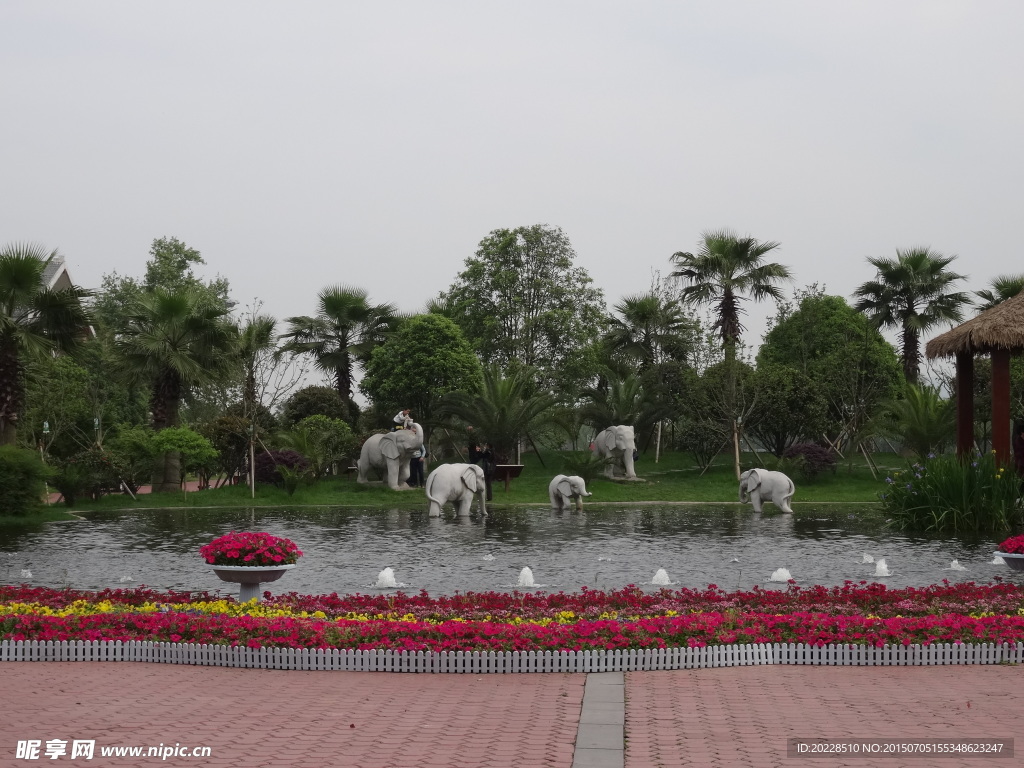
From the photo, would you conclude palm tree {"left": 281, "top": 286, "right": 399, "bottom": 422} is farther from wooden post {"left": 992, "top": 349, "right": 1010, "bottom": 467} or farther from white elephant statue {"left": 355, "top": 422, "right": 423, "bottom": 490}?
wooden post {"left": 992, "top": 349, "right": 1010, "bottom": 467}

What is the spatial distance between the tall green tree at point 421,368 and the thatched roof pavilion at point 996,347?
19.7 meters

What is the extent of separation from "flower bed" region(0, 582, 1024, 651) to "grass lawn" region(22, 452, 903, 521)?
16.0 m

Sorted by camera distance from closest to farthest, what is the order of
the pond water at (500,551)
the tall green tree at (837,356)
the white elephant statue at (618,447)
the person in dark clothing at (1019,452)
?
the pond water at (500,551)
the person in dark clothing at (1019,452)
the white elephant statue at (618,447)
the tall green tree at (837,356)

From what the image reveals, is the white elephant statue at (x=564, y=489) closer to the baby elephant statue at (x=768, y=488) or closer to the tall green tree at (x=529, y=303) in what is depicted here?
the baby elephant statue at (x=768, y=488)

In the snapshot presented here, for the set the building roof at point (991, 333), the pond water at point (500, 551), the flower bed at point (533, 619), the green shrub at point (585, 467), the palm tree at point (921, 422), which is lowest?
the pond water at point (500, 551)

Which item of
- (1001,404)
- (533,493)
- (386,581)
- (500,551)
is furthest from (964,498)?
(533,493)

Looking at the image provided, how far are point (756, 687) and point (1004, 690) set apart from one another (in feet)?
5.83

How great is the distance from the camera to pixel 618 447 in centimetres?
3522

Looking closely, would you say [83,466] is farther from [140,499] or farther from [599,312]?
[599,312]

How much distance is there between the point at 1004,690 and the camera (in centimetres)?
822

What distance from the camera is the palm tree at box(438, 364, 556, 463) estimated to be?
3569cm

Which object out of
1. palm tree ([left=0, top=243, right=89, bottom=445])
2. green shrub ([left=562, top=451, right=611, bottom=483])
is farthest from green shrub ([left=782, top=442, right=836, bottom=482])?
palm tree ([left=0, top=243, right=89, bottom=445])

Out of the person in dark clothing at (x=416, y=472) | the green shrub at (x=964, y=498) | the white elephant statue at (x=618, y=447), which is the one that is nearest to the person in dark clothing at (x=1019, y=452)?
the green shrub at (x=964, y=498)

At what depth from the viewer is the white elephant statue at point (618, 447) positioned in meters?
35.0
